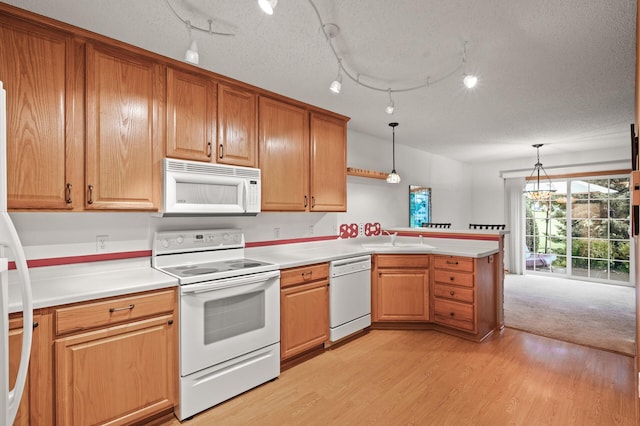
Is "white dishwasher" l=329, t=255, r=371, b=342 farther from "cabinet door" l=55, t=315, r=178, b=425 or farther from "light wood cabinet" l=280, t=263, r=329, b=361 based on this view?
"cabinet door" l=55, t=315, r=178, b=425

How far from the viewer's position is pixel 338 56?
7.37 ft

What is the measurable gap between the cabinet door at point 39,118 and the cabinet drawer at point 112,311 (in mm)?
634

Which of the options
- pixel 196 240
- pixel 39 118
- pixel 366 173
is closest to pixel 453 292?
pixel 366 173

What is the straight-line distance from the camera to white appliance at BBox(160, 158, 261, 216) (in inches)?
88.7

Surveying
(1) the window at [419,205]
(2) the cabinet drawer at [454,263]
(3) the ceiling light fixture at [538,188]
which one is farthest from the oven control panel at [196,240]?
(3) the ceiling light fixture at [538,188]

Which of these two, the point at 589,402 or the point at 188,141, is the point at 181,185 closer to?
the point at 188,141

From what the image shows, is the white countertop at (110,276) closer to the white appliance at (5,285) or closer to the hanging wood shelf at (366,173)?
the white appliance at (5,285)

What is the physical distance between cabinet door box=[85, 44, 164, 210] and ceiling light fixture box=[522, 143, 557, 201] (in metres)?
6.09

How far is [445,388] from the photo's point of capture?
2387 millimetres

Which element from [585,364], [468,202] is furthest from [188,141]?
[468,202]

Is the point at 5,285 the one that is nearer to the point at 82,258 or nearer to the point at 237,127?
the point at 82,258

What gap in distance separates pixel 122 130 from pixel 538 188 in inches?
275

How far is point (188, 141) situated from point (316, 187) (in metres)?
1.32

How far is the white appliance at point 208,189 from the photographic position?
2.25 meters
